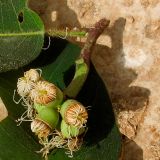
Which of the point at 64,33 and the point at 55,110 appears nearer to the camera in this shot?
the point at 55,110

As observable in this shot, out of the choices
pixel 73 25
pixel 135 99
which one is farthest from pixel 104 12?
pixel 135 99

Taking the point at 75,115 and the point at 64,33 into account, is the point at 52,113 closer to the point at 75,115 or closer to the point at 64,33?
the point at 75,115

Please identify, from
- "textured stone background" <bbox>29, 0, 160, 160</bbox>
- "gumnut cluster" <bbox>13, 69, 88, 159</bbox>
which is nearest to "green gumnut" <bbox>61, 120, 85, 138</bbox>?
"gumnut cluster" <bbox>13, 69, 88, 159</bbox>

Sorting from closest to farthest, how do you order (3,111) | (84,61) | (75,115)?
1. (75,115)
2. (84,61)
3. (3,111)

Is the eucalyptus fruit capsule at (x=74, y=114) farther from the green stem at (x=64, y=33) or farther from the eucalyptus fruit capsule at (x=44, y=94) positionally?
the green stem at (x=64, y=33)

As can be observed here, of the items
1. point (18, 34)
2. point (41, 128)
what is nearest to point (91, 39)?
point (18, 34)

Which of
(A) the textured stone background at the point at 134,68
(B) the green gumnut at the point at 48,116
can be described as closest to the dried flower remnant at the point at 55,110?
(B) the green gumnut at the point at 48,116
